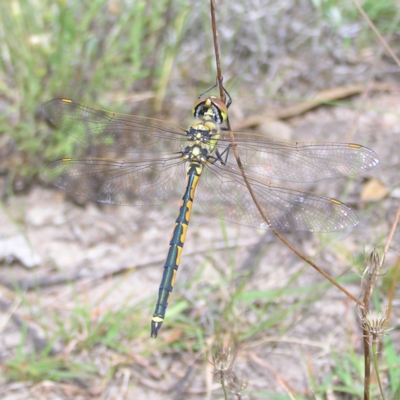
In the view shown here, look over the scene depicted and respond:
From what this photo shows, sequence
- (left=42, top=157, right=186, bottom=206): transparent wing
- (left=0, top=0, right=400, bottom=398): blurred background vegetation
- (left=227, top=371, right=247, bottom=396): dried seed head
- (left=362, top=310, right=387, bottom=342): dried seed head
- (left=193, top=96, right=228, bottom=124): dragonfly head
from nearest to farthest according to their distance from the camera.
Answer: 1. (left=362, top=310, right=387, bottom=342): dried seed head
2. (left=227, top=371, right=247, bottom=396): dried seed head
3. (left=193, top=96, right=228, bottom=124): dragonfly head
4. (left=42, top=157, right=186, bottom=206): transparent wing
5. (left=0, top=0, right=400, bottom=398): blurred background vegetation

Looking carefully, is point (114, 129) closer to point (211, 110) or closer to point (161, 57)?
point (211, 110)

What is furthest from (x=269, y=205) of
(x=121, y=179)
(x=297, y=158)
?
(x=121, y=179)

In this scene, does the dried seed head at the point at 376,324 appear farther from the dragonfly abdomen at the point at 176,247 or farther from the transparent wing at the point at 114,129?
the transparent wing at the point at 114,129

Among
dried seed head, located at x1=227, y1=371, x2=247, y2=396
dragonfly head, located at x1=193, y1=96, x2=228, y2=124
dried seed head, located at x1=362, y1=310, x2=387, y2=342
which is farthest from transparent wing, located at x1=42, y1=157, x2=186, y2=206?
dried seed head, located at x1=362, y1=310, x2=387, y2=342

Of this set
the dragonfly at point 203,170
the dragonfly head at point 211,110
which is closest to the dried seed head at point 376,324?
the dragonfly at point 203,170

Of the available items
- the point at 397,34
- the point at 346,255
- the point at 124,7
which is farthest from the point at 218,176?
the point at 397,34

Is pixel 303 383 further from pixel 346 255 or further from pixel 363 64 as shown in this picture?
pixel 363 64

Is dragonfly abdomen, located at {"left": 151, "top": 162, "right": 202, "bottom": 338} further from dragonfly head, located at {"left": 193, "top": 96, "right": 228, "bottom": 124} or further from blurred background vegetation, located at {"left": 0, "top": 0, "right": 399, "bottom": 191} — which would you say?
blurred background vegetation, located at {"left": 0, "top": 0, "right": 399, "bottom": 191}
